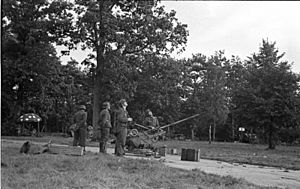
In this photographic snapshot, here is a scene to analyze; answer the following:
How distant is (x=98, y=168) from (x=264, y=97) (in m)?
22.8

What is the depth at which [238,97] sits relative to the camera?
3203 cm

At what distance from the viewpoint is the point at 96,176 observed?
338 inches

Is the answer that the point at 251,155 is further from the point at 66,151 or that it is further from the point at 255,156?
the point at 66,151

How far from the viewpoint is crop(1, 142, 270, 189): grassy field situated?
25.6ft

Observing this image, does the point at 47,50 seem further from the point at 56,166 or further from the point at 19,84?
the point at 56,166

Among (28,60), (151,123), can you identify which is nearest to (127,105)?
(151,123)

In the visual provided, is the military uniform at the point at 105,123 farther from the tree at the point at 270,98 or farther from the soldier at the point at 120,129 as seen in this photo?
the tree at the point at 270,98

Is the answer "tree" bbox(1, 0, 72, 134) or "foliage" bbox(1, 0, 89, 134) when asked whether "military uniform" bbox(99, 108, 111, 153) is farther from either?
"tree" bbox(1, 0, 72, 134)

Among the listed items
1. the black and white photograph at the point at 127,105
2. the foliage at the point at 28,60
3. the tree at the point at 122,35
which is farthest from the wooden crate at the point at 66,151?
the foliage at the point at 28,60

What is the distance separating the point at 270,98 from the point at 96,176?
23.5 meters

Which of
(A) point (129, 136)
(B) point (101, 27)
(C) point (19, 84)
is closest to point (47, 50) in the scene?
(C) point (19, 84)

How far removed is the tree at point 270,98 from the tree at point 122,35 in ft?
18.3

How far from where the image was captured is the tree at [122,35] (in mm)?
29719

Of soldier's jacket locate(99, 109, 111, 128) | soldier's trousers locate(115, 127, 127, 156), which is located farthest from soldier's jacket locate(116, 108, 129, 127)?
soldier's jacket locate(99, 109, 111, 128)
